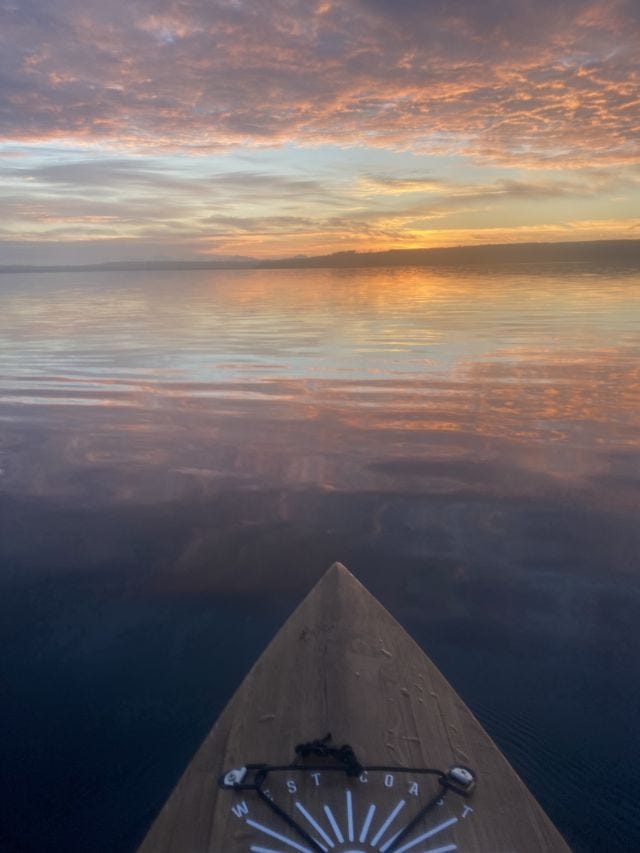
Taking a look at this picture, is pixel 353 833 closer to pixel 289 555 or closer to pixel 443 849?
pixel 443 849

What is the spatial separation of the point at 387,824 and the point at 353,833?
202 mm

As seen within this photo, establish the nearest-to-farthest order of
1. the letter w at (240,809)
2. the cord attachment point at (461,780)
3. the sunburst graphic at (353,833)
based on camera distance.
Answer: the sunburst graphic at (353,833) < the letter w at (240,809) < the cord attachment point at (461,780)

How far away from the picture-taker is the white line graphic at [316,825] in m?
3.63

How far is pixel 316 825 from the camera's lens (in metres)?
3.73

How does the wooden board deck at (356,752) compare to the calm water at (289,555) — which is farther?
the calm water at (289,555)

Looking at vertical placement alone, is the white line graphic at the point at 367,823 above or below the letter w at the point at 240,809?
above

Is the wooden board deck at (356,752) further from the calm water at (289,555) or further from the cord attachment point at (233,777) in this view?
the calm water at (289,555)

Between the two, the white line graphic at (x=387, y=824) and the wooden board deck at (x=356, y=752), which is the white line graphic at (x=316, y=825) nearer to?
the wooden board deck at (x=356, y=752)

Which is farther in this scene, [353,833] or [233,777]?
[233,777]

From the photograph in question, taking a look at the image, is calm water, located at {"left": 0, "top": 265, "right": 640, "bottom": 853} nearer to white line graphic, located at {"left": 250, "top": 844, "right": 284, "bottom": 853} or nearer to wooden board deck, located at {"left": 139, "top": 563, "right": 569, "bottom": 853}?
wooden board deck, located at {"left": 139, "top": 563, "right": 569, "bottom": 853}

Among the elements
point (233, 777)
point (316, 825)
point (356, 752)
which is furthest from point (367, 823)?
point (233, 777)

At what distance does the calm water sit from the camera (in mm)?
4902

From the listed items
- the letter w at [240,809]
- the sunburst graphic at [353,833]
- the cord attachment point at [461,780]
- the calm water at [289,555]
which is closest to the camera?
the sunburst graphic at [353,833]

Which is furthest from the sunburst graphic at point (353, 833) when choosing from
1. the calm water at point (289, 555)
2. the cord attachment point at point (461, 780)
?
the calm water at point (289, 555)
